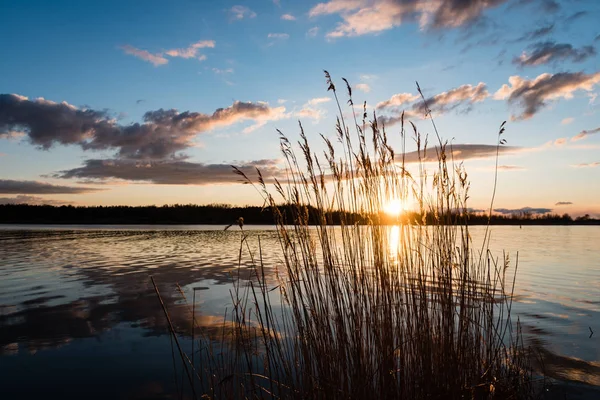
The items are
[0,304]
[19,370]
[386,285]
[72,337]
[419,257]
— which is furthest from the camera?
[0,304]

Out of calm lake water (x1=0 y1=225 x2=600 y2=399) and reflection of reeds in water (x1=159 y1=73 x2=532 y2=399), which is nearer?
reflection of reeds in water (x1=159 y1=73 x2=532 y2=399)

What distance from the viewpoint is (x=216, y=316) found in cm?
668

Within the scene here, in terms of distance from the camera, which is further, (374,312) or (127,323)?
(127,323)

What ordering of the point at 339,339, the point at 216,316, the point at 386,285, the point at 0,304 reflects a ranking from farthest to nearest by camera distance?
the point at 0,304 → the point at 216,316 → the point at 386,285 → the point at 339,339

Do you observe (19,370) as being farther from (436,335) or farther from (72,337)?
(436,335)

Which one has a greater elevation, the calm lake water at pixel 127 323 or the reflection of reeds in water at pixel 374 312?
the reflection of reeds in water at pixel 374 312

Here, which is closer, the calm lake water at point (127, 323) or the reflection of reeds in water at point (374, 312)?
the reflection of reeds in water at point (374, 312)

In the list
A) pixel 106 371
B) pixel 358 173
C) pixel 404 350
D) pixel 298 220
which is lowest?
pixel 106 371

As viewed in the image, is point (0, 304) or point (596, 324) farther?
point (0, 304)

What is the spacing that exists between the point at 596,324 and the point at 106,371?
6.78 meters

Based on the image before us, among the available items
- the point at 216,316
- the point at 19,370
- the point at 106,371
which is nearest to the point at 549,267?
the point at 216,316

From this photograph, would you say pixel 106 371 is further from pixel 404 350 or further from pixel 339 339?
pixel 404 350

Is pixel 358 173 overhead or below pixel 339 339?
overhead

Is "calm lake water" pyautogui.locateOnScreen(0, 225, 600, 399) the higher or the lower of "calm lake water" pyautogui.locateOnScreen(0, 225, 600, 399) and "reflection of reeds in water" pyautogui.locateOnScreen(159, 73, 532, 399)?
the lower
